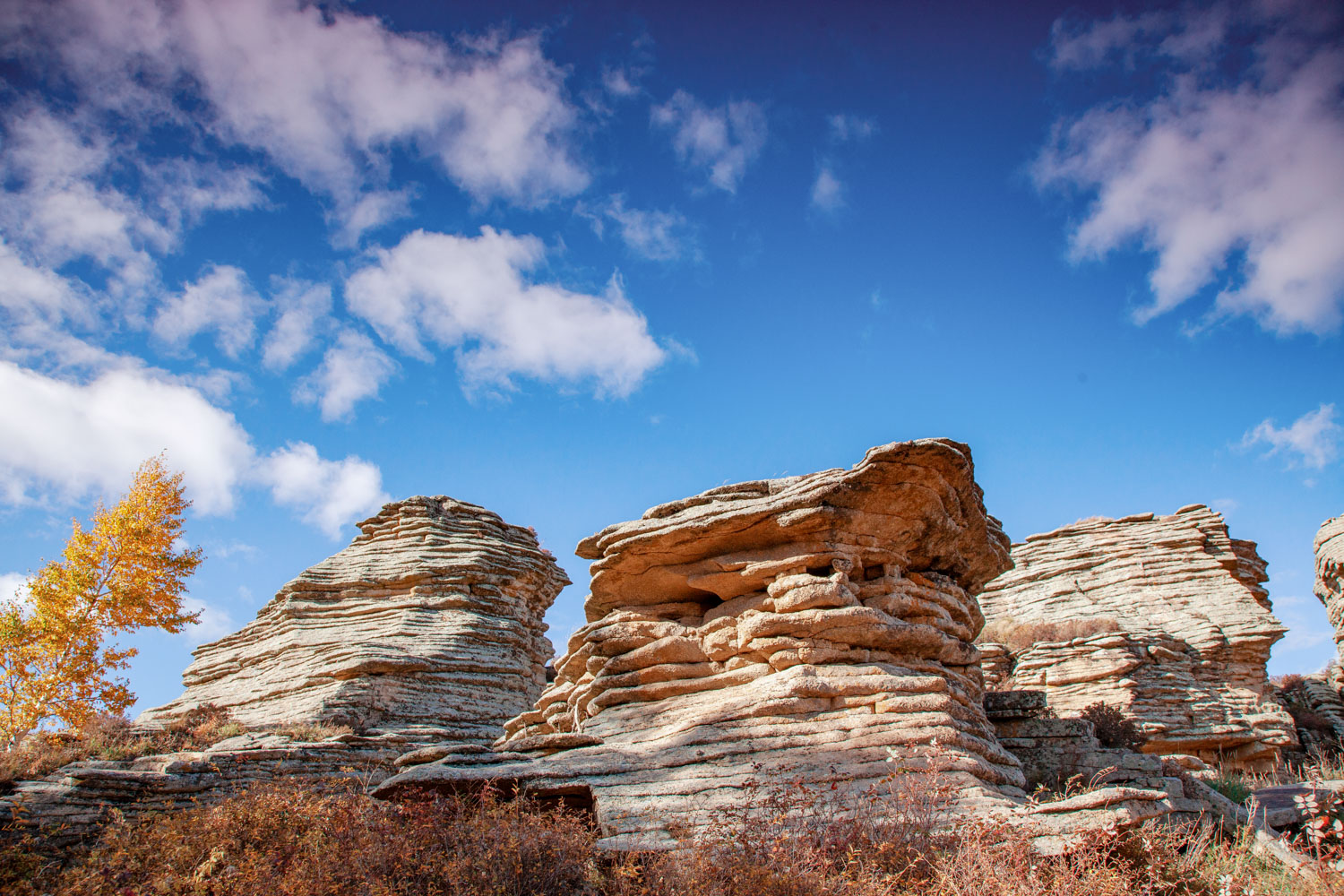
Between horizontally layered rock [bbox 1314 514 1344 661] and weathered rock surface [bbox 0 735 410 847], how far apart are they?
101 ft

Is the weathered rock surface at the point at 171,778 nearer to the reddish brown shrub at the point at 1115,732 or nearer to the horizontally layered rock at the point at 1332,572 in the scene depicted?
the reddish brown shrub at the point at 1115,732

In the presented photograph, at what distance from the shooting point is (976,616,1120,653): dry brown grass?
23.1 metres

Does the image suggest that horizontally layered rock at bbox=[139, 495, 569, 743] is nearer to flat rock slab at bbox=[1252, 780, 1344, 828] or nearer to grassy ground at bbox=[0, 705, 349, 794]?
grassy ground at bbox=[0, 705, 349, 794]

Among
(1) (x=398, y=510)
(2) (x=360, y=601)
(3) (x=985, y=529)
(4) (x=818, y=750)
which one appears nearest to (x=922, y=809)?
Answer: (4) (x=818, y=750)

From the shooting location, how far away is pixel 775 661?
32.1 feet

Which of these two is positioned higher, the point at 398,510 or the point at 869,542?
the point at 398,510

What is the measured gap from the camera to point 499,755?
942 centimetres

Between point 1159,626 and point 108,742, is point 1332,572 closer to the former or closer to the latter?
point 1159,626

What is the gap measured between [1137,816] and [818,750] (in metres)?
3.12

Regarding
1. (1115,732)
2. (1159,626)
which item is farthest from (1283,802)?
(1159,626)

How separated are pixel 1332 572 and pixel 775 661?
88.7 ft

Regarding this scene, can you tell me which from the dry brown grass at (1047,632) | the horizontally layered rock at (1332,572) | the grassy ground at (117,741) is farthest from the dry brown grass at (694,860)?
the horizontally layered rock at (1332,572)

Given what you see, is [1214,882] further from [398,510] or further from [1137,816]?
[398,510]

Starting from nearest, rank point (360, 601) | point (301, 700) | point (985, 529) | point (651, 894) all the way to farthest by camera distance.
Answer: point (651, 894)
point (985, 529)
point (301, 700)
point (360, 601)
